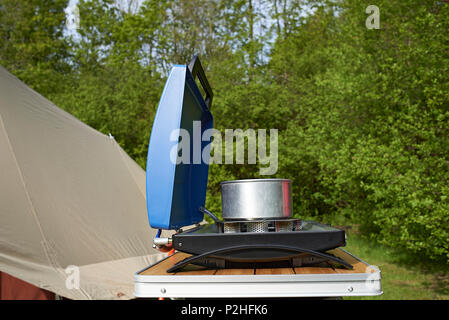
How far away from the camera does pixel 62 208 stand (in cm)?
360

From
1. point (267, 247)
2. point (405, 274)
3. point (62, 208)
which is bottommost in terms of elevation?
point (405, 274)

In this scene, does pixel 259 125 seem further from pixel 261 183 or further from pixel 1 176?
pixel 261 183

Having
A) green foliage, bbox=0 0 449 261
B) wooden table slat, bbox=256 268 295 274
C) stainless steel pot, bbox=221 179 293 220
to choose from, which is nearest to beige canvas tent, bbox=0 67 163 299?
stainless steel pot, bbox=221 179 293 220

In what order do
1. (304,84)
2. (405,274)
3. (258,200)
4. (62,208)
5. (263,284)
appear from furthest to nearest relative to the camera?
(304,84) → (405,274) → (62,208) → (258,200) → (263,284)

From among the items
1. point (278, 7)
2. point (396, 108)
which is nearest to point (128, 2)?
point (278, 7)

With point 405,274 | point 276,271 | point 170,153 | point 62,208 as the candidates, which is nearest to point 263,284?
point 276,271

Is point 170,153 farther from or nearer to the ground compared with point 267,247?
farther from the ground

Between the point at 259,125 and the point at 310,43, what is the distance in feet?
11.0

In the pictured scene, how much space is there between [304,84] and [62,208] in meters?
7.21

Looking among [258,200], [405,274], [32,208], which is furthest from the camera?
[405,274]

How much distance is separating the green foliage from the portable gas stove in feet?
12.4

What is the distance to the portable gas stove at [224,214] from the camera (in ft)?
3.31

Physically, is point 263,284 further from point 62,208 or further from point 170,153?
point 62,208

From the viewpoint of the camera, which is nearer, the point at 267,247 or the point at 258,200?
the point at 267,247
